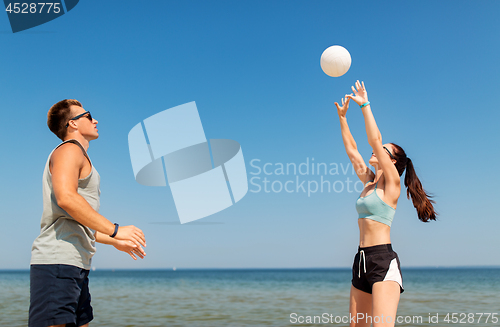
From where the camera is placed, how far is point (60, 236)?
2.46 meters

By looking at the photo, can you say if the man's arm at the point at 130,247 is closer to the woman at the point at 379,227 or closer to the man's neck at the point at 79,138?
the man's neck at the point at 79,138

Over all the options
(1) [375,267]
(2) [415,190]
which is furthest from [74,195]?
(2) [415,190]

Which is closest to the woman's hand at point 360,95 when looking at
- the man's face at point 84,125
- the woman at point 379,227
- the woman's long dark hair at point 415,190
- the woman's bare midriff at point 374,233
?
the woman at point 379,227

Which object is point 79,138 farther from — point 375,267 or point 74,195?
point 375,267

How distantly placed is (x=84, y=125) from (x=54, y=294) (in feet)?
3.76

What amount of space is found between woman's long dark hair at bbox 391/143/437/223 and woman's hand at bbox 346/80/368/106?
1.84 feet

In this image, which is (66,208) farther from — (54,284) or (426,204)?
(426,204)

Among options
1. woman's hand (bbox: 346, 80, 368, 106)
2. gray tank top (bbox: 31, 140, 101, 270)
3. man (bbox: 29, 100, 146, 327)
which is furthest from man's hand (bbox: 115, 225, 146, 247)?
woman's hand (bbox: 346, 80, 368, 106)

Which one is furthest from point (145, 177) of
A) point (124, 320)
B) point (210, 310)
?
point (210, 310)

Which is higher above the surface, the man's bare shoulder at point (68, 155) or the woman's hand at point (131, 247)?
the man's bare shoulder at point (68, 155)

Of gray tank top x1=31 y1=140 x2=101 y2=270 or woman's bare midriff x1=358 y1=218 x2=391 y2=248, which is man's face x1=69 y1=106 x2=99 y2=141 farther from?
woman's bare midriff x1=358 y1=218 x2=391 y2=248

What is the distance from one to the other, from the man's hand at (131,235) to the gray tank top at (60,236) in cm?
28

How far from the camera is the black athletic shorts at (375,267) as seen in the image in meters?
3.54

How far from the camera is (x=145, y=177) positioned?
11.2m
